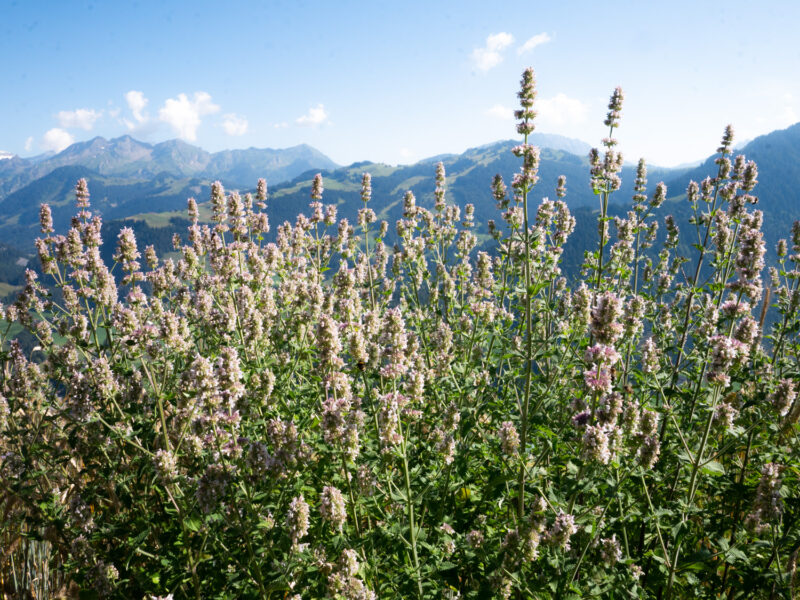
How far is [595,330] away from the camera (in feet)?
13.3

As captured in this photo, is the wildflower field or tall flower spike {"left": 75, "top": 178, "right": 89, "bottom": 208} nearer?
the wildflower field

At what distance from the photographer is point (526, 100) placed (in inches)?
185

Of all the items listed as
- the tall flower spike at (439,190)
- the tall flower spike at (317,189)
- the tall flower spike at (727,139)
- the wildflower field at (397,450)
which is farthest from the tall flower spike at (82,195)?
the tall flower spike at (727,139)

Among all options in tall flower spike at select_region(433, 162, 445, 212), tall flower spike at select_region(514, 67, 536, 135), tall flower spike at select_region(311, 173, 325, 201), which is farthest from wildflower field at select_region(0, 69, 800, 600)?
tall flower spike at select_region(433, 162, 445, 212)

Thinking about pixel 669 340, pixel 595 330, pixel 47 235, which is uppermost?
pixel 47 235

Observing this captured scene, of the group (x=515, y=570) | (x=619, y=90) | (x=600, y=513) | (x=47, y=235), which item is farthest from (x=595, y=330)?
(x=47, y=235)

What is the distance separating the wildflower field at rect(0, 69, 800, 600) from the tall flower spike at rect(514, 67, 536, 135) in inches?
0.8

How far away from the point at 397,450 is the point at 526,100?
3.83m

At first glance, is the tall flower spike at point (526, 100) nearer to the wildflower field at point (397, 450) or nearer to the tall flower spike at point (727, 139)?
the wildflower field at point (397, 450)

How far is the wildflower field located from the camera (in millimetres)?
4035

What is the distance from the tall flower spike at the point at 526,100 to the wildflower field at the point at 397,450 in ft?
0.07

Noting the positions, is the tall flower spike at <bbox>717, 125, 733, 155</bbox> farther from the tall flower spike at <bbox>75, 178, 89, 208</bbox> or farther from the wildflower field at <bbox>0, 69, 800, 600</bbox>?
Answer: the tall flower spike at <bbox>75, 178, 89, 208</bbox>

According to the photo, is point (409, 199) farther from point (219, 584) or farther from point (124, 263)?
point (219, 584)

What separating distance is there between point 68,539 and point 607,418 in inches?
249
